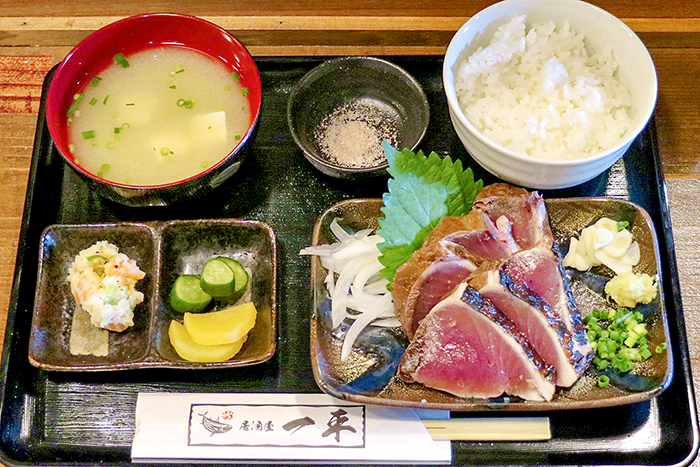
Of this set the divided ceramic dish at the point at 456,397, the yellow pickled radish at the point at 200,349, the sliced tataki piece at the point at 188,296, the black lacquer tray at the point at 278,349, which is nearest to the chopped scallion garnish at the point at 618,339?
the divided ceramic dish at the point at 456,397

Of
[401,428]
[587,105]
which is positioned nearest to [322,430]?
[401,428]

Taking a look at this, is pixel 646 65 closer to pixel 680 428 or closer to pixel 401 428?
pixel 680 428

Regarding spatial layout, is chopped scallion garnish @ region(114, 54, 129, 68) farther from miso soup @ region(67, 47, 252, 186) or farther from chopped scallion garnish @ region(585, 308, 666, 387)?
chopped scallion garnish @ region(585, 308, 666, 387)

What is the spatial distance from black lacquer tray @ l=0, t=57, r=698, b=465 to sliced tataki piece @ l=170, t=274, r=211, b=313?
0.22 meters

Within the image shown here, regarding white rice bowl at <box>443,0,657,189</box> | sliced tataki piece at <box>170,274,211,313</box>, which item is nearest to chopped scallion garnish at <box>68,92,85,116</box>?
sliced tataki piece at <box>170,274,211,313</box>

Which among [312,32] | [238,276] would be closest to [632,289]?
[238,276]

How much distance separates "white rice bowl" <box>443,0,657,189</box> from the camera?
90.7 inches

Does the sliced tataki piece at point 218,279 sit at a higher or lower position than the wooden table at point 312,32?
lower

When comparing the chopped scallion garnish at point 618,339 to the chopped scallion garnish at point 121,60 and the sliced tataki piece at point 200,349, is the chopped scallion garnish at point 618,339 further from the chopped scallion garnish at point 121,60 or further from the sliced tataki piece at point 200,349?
the chopped scallion garnish at point 121,60

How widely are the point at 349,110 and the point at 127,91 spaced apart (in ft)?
2.85

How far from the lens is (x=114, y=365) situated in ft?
7.16

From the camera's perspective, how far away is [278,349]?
91.6 inches

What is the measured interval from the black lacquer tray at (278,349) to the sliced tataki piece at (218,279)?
0.68 ft

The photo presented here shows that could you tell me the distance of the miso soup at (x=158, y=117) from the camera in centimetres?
243
